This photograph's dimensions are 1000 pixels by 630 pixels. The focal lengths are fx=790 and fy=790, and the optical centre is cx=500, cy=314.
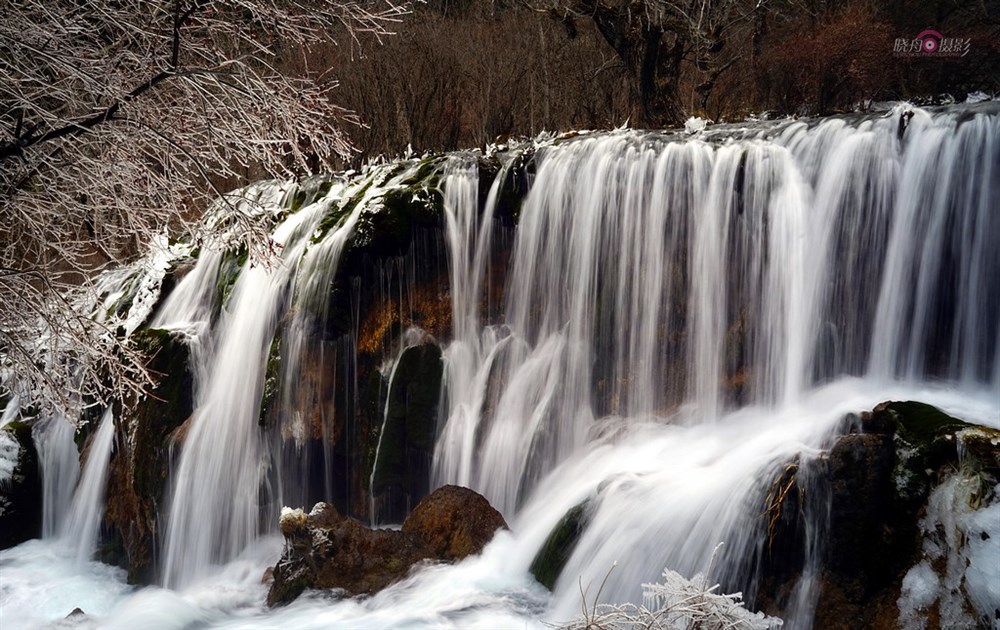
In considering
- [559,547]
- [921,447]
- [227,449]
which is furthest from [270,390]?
[921,447]

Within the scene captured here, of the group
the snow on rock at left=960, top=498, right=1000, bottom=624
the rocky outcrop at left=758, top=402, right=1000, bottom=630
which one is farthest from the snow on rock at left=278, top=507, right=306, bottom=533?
the snow on rock at left=960, top=498, right=1000, bottom=624

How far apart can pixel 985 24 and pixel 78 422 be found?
1307cm

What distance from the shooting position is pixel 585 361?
8.22 metres

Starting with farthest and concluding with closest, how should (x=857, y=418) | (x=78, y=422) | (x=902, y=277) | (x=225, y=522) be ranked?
(x=225, y=522) < (x=902, y=277) < (x=857, y=418) < (x=78, y=422)

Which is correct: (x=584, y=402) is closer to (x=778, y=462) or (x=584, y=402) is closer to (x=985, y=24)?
(x=778, y=462)

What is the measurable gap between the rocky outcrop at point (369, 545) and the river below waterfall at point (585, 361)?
6.7 inches

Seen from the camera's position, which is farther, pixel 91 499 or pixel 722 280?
pixel 91 499

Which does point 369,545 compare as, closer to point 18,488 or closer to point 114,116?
point 114,116

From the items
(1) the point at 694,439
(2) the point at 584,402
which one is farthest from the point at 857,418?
(2) the point at 584,402

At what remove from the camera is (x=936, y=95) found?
404 inches

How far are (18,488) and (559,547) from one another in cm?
776

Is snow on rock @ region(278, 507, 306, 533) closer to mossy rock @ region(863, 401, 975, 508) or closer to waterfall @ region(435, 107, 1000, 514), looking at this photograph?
waterfall @ region(435, 107, 1000, 514)

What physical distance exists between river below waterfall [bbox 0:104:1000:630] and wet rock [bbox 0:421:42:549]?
187 mm

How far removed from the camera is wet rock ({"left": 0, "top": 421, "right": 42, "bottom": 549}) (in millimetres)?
10125
